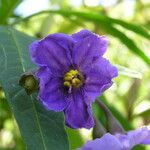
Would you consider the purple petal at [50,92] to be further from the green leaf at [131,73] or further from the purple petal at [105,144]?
the green leaf at [131,73]

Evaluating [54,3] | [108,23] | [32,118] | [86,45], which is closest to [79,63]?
[86,45]

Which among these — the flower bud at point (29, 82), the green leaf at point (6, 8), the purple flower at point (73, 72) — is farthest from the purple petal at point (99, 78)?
the green leaf at point (6, 8)

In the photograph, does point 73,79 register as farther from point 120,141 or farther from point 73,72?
point 120,141

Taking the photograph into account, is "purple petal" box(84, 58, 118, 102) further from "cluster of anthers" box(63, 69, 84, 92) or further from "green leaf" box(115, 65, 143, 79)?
"green leaf" box(115, 65, 143, 79)

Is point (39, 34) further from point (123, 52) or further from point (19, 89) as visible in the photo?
point (19, 89)

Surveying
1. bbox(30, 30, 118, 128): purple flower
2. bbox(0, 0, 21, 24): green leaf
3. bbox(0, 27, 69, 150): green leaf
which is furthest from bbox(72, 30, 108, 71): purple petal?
bbox(0, 0, 21, 24): green leaf
